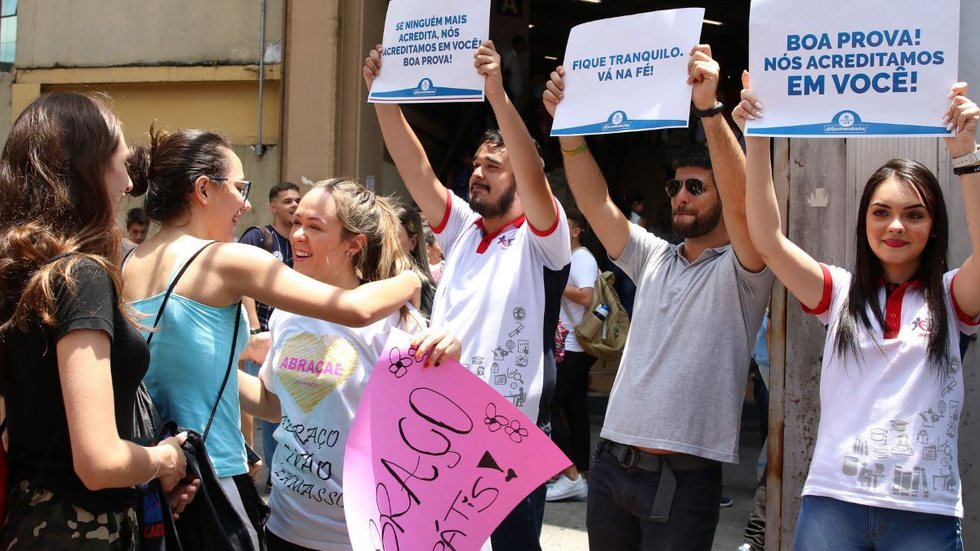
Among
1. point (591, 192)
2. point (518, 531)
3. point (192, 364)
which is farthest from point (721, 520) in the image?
point (192, 364)

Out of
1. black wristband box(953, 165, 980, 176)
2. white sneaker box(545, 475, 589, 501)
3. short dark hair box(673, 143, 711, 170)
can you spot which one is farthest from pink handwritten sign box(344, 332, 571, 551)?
white sneaker box(545, 475, 589, 501)

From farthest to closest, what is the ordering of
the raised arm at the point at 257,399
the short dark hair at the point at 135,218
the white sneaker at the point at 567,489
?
the short dark hair at the point at 135,218 < the white sneaker at the point at 567,489 < the raised arm at the point at 257,399

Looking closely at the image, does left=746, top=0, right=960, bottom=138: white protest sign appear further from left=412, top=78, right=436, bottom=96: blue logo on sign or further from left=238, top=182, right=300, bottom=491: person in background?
left=238, top=182, right=300, bottom=491: person in background

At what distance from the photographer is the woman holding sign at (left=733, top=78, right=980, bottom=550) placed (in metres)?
2.69

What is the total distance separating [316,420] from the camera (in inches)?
117

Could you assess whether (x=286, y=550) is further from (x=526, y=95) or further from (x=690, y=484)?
(x=526, y=95)

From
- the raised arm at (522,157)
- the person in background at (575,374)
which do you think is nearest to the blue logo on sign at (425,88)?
the raised arm at (522,157)

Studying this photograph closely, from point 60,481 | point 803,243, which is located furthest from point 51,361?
point 803,243

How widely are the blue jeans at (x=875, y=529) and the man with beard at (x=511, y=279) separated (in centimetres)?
100

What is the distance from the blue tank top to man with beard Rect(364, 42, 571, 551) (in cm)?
110

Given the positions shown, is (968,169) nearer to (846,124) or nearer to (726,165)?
(846,124)

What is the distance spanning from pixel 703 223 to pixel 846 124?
64cm

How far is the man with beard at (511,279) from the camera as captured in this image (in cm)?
346

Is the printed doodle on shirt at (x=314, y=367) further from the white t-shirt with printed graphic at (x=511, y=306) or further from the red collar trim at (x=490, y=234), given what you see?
the red collar trim at (x=490, y=234)
